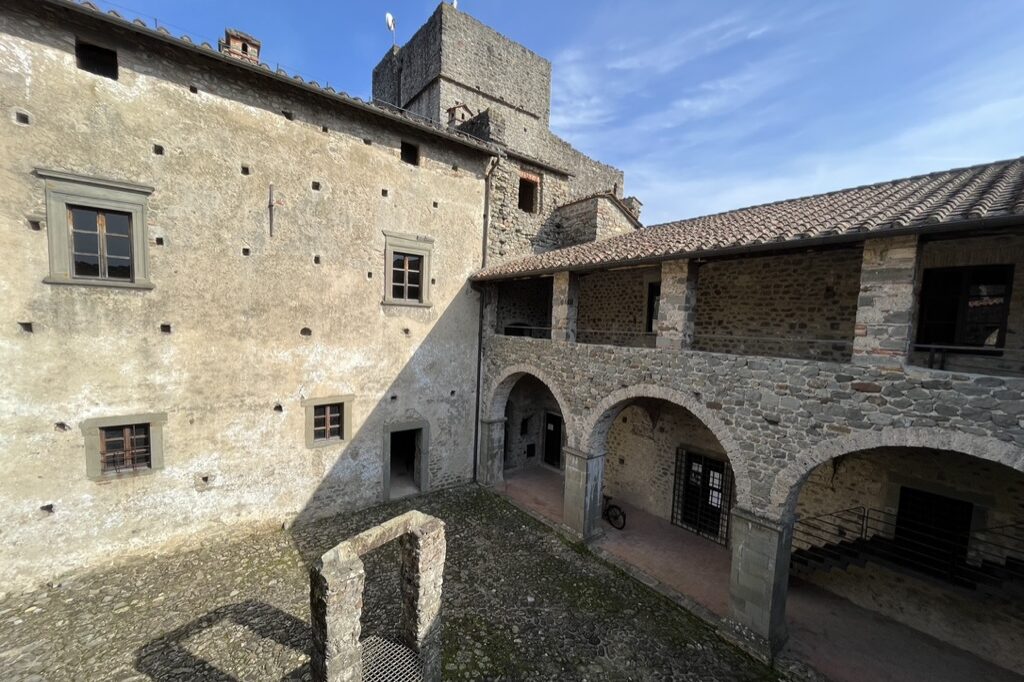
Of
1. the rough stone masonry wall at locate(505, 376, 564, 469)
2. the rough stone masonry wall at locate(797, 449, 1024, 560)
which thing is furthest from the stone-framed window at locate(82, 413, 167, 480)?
the rough stone masonry wall at locate(797, 449, 1024, 560)

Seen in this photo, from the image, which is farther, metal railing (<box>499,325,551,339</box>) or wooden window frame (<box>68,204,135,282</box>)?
metal railing (<box>499,325,551,339</box>)

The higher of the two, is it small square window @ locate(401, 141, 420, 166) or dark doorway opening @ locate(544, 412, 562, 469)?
small square window @ locate(401, 141, 420, 166)

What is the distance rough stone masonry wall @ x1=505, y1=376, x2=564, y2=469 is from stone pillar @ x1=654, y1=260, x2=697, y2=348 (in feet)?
22.2

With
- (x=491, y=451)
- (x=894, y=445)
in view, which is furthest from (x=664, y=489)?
(x=894, y=445)

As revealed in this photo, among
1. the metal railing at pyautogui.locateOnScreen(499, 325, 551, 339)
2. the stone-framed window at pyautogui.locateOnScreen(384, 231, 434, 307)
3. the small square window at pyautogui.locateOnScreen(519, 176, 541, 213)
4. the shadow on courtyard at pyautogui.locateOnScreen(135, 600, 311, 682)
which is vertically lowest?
the shadow on courtyard at pyautogui.locateOnScreen(135, 600, 311, 682)

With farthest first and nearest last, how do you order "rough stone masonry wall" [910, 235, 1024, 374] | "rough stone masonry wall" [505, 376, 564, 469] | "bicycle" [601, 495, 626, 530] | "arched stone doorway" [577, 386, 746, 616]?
1. "rough stone masonry wall" [505, 376, 564, 469]
2. "bicycle" [601, 495, 626, 530]
3. "arched stone doorway" [577, 386, 746, 616]
4. "rough stone masonry wall" [910, 235, 1024, 374]

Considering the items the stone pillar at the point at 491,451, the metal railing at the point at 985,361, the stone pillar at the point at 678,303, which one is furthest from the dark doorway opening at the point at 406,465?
the metal railing at the point at 985,361

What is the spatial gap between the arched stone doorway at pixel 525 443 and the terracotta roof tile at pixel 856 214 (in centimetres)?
437

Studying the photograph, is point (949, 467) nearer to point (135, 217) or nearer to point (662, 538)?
point (662, 538)

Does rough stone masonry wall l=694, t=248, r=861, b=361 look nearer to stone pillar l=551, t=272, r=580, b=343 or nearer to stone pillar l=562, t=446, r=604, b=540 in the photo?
stone pillar l=551, t=272, r=580, b=343

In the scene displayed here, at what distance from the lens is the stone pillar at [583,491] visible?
31.4 feet

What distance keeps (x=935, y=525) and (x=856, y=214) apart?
5.79 metres

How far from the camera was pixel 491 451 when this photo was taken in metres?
12.6

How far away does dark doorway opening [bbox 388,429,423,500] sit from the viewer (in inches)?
467
